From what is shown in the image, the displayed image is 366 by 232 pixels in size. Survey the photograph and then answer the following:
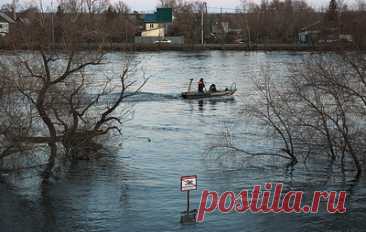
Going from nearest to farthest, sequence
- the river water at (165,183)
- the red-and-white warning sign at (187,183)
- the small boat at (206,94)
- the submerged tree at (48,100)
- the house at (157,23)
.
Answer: the red-and-white warning sign at (187,183) → the river water at (165,183) → the submerged tree at (48,100) → the small boat at (206,94) → the house at (157,23)

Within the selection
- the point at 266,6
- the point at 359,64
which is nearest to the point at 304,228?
the point at 359,64

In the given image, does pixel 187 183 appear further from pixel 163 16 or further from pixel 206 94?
pixel 163 16

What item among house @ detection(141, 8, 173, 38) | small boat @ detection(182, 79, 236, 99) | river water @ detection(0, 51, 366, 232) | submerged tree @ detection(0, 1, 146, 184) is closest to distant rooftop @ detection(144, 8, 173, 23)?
house @ detection(141, 8, 173, 38)

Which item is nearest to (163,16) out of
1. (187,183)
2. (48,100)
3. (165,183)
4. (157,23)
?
(157,23)

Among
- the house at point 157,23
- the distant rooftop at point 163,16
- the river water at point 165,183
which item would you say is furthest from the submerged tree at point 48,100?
the distant rooftop at point 163,16

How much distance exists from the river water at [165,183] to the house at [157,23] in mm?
95703

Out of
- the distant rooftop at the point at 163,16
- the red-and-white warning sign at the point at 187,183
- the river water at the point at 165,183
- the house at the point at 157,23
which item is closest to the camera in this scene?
the red-and-white warning sign at the point at 187,183

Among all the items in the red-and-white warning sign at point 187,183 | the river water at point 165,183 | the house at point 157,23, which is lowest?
the river water at point 165,183

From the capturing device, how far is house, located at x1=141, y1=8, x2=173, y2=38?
5422 inches

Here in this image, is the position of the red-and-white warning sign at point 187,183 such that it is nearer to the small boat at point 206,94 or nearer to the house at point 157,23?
the small boat at point 206,94

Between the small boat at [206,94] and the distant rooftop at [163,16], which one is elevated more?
the distant rooftop at [163,16]

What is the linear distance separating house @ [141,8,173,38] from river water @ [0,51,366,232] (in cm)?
9570

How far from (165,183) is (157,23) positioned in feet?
378

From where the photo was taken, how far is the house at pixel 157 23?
138 meters
